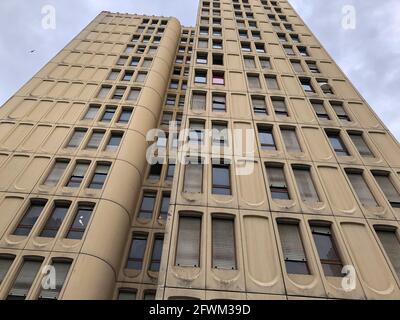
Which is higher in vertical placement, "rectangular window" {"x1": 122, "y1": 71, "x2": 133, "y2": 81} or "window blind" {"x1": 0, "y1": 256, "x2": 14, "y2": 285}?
"rectangular window" {"x1": 122, "y1": 71, "x2": 133, "y2": 81}

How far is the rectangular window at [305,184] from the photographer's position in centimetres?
1438

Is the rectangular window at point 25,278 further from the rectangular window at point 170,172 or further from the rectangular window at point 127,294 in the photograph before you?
the rectangular window at point 170,172

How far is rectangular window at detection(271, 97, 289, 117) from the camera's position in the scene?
19.9 m

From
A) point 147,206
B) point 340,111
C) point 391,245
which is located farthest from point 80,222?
point 340,111

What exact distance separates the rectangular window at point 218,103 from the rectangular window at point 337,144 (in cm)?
709

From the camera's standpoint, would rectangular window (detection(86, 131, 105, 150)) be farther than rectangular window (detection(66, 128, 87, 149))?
Yes

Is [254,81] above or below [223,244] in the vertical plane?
above

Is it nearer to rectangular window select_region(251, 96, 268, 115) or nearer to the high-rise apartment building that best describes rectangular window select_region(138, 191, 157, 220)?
the high-rise apartment building

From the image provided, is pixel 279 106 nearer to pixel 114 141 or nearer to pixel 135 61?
pixel 114 141

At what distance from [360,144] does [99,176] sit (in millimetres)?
16393

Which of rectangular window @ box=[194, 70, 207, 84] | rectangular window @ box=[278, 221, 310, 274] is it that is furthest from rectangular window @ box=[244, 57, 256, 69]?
rectangular window @ box=[278, 221, 310, 274]

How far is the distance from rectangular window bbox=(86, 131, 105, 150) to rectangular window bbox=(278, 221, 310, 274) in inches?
543

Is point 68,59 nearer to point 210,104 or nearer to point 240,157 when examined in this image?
point 210,104

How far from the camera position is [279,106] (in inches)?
809
